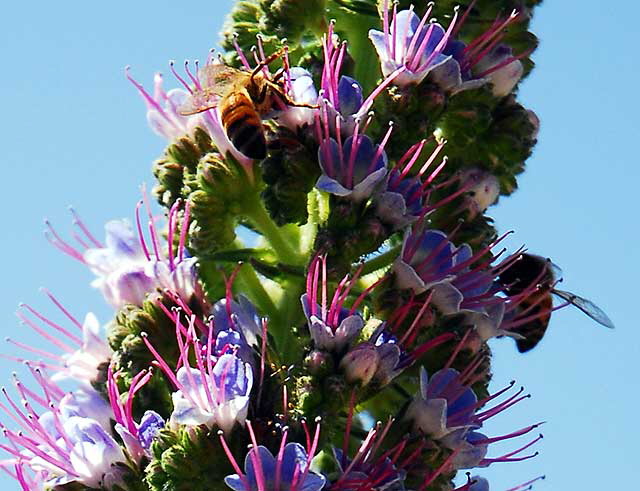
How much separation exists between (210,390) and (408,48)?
2036mm

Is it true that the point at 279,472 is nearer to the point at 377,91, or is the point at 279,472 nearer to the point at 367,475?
the point at 367,475

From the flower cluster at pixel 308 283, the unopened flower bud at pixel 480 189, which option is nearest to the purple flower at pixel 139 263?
the flower cluster at pixel 308 283

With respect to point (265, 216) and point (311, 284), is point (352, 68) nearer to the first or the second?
point (265, 216)

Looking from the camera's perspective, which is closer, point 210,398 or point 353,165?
point 210,398

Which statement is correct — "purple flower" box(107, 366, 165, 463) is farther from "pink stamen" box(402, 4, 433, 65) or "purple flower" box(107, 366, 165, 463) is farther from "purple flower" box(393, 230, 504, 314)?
"pink stamen" box(402, 4, 433, 65)

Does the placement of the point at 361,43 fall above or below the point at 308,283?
above

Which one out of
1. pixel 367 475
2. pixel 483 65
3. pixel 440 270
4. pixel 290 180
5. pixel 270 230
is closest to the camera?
pixel 367 475

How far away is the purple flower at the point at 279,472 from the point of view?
5.68 metres

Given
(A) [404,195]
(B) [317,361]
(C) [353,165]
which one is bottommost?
(B) [317,361]

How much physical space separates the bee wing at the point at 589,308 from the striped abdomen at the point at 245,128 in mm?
2519

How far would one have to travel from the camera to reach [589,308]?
8.21 metres

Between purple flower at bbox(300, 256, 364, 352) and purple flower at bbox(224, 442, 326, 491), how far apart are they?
22.2 inches

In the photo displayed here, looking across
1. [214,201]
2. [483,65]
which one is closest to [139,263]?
[214,201]

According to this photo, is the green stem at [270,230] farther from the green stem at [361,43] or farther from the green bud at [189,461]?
the green bud at [189,461]
